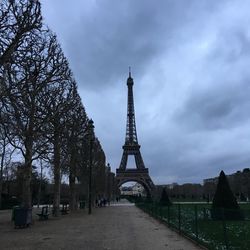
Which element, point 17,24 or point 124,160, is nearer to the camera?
point 17,24

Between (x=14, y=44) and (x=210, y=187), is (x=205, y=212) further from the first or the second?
(x=210, y=187)

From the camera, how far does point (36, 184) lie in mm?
93312

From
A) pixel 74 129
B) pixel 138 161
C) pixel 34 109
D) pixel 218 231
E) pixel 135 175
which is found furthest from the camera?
pixel 138 161

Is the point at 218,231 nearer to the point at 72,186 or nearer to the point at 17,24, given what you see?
the point at 17,24

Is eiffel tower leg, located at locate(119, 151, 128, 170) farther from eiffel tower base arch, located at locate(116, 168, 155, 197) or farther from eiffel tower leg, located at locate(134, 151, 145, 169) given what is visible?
eiffel tower leg, located at locate(134, 151, 145, 169)

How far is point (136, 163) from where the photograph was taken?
418 ft

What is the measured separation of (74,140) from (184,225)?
21.7m

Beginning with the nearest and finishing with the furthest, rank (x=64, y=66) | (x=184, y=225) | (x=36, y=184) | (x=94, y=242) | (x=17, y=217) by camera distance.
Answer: (x=94, y=242) → (x=184, y=225) → (x=17, y=217) → (x=64, y=66) → (x=36, y=184)

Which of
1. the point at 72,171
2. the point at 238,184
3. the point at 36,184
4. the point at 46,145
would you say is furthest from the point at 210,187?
the point at 46,145

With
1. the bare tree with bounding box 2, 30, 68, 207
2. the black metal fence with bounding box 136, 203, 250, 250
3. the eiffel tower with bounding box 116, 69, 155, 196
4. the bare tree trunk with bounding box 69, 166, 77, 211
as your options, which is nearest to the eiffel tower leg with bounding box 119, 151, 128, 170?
the eiffel tower with bounding box 116, 69, 155, 196

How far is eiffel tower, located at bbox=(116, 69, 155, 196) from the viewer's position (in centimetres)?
12462

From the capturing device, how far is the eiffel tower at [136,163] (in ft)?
409

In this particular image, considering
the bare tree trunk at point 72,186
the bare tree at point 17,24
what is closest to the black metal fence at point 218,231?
the bare tree at point 17,24

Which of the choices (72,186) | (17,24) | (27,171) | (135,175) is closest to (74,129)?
(72,186)
